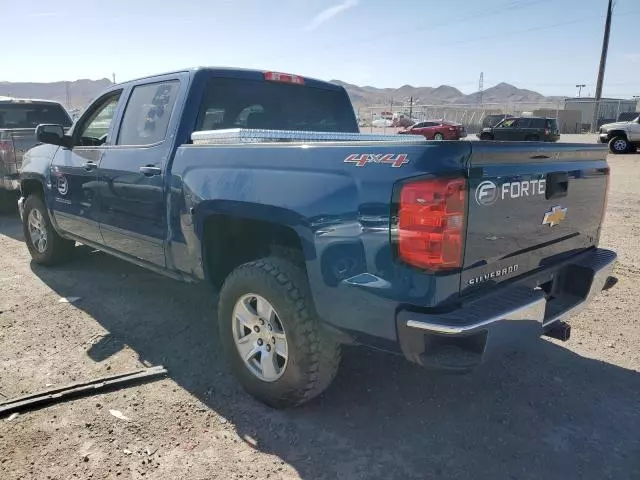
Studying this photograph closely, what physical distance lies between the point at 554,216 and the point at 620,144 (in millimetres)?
22211

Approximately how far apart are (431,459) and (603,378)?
154cm

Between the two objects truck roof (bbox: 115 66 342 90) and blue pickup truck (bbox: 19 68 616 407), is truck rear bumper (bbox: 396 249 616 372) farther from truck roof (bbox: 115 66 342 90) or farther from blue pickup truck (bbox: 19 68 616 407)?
truck roof (bbox: 115 66 342 90)

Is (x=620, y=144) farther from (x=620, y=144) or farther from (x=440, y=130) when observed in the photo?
(x=440, y=130)

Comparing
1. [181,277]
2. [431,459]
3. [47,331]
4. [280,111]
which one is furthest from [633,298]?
[47,331]

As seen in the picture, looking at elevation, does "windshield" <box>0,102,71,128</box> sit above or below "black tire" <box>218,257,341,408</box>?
above

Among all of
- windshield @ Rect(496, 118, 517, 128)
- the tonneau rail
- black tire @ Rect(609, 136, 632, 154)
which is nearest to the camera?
the tonneau rail

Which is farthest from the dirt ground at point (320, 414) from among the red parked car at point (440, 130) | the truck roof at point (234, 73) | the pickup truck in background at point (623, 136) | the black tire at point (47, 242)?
the red parked car at point (440, 130)

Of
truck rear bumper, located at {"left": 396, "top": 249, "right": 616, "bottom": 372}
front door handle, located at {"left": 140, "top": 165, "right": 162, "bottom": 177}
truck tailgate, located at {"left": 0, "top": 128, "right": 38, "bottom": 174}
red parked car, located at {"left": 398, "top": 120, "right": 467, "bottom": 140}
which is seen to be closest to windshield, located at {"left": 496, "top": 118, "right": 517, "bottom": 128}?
red parked car, located at {"left": 398, "top": 120, "right": 467, "bottom": 140}

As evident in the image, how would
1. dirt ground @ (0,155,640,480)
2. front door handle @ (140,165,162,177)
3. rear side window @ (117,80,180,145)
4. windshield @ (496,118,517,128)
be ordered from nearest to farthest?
1. dirt ground @ (0,155,640,480)
2. front door handle @ (140,165,162,177)
3. rear side window @ (117,80,180,145)
4. windshield @ (496,118,517,128)

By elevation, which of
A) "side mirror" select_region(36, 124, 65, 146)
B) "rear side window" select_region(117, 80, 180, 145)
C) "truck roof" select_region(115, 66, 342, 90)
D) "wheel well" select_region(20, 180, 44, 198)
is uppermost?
"truck roof" select_region(115, 66, 342, 90)

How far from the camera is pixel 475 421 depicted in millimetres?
2930

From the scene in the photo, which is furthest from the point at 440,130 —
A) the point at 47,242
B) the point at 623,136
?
the point at 47,242

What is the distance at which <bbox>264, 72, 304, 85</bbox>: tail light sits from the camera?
4.05 meters

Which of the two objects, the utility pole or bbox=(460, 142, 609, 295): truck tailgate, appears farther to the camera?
the utility pole
